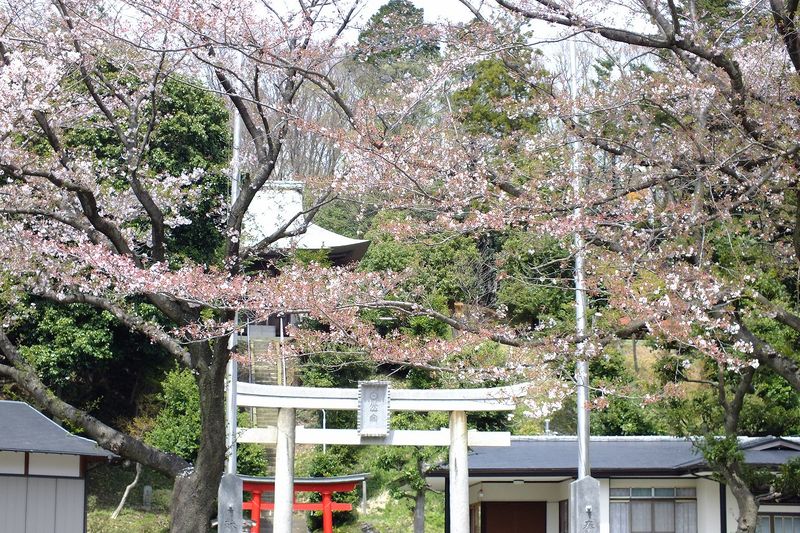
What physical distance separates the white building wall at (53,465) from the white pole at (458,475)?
6.00 meters

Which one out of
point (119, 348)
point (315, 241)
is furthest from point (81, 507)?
point (315, 241)

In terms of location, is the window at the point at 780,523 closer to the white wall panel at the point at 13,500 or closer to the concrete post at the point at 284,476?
the concrete post at the point at 284,476

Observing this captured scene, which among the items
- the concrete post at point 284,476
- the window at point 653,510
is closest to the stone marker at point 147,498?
the concrete post at point 284,476

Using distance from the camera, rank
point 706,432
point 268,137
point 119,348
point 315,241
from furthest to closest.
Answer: point 315,241
point 119,348
point 706,432
point 268,137

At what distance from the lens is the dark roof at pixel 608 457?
52.9 ft

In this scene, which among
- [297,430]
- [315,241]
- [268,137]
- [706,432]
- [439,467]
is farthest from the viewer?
[315,241]

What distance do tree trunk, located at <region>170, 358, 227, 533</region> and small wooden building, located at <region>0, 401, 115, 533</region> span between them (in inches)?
248

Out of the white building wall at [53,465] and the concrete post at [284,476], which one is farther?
the concrete post at [284,476]

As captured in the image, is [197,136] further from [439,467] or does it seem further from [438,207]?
[438,207]

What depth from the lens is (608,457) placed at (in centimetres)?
1741

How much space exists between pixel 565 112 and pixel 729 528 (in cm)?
1065

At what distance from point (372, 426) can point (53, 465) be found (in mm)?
5047

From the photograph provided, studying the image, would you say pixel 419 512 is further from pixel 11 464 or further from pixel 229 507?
pixel 229 507

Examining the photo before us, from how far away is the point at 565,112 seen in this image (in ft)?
28.7
